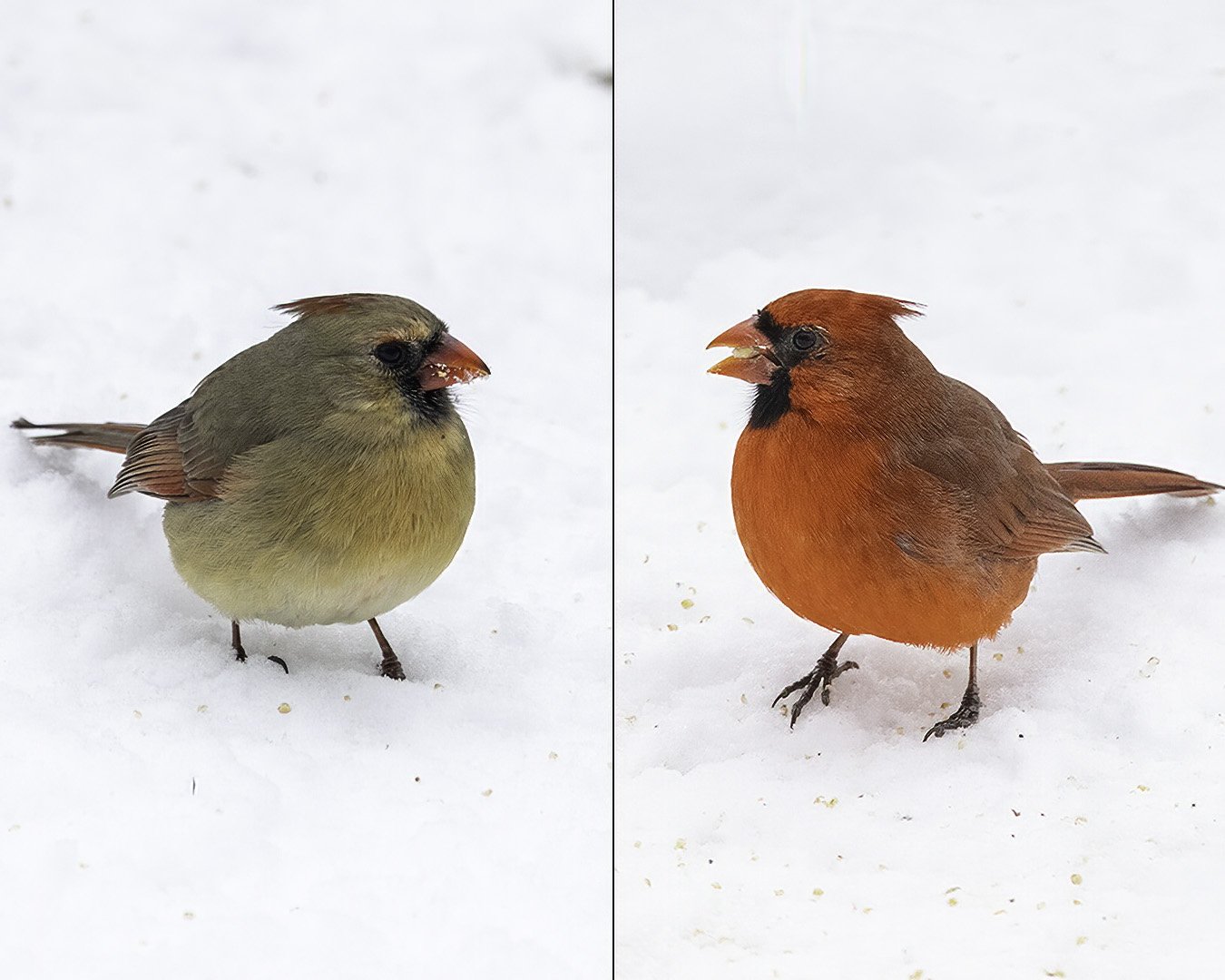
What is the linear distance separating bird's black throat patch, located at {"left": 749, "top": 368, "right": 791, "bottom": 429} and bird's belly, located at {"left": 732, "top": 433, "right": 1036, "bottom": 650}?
0.06 metres

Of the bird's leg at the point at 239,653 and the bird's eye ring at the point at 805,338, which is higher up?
the bird's eye ring at the point at 805,338

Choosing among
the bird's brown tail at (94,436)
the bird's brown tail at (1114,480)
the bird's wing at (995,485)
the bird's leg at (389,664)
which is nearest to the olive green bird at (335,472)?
the bird's leg at (389,664)

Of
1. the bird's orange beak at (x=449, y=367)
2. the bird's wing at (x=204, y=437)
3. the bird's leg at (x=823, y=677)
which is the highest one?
the bird's orange beak at (x=449, y=367)

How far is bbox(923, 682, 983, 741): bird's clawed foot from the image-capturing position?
254 cm

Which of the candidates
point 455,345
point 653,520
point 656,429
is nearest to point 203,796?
point 455,345

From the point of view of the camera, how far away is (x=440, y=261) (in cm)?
372

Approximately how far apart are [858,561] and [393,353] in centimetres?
77

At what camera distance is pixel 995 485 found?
8.15 ft

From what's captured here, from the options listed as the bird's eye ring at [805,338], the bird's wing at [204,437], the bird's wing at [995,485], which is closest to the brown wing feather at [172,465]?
the bird's wing at [204,437]

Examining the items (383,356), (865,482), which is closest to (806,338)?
(865,482)

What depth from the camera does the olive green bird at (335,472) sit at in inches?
97.3

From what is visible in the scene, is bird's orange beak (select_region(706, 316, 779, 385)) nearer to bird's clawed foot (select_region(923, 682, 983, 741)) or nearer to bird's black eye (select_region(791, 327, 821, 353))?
bird's black eye (select_region(791, 327, 821, 353))

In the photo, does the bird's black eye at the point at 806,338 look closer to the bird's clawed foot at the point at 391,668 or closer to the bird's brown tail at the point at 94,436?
the bird's clawed foot at the point at 391,668

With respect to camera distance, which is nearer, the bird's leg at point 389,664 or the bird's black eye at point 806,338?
the bird's black eye at point 806,338
